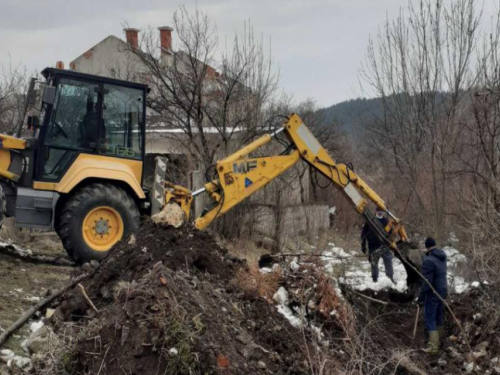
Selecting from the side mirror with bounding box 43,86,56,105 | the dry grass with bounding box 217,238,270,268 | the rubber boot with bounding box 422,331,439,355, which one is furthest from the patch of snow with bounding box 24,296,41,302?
the dry grass with bounding box 217,238,270,268

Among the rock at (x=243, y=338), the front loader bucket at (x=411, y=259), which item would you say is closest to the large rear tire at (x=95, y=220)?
the rock at (x=243, y=338)

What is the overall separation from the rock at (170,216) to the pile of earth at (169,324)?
327 millimetres

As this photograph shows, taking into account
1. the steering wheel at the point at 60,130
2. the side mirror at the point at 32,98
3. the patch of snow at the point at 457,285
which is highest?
the side mirror at the point at 32,98

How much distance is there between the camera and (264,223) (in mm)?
15641

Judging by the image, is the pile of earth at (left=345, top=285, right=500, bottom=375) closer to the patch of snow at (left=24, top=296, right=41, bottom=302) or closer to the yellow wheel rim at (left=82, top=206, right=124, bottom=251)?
the yellow wheel rim at (left=82, top=206, right=124, bottom=251)

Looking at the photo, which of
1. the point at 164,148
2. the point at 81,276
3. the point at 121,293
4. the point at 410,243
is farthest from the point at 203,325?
the point at 164,148

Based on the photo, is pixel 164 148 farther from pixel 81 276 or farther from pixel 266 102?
pixel 81 276

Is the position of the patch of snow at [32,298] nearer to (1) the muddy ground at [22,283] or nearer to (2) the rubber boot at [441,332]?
(1) the muddy ground at [22,283]

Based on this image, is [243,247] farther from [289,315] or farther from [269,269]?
[289,315]

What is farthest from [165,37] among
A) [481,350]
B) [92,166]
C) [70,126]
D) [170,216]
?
[481,350]

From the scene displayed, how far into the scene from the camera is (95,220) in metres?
9.77

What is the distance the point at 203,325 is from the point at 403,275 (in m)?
8.49

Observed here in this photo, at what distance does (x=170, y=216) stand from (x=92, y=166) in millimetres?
2264

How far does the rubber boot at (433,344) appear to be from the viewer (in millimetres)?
8523
